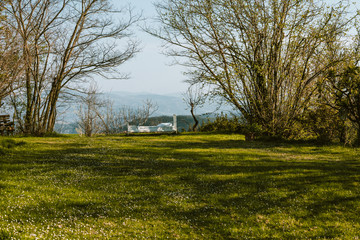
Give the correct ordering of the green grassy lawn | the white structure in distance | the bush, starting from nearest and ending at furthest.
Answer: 1. the green grassy lawn
2. the bush
3. the white structure in distance

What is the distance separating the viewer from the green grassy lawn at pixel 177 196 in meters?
7.41

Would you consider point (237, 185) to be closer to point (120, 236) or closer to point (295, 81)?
point (120, 236)

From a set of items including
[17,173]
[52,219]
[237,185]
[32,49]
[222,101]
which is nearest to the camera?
[52,219]

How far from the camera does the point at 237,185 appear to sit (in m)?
11.1

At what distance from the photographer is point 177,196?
32.4 feet

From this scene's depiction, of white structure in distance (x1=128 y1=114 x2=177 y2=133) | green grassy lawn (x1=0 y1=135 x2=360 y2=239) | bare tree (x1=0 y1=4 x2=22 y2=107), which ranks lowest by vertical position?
green grassy lawn (x1=0 y1=135 x2=360 y2=239)

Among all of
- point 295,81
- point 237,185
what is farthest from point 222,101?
point 237,185

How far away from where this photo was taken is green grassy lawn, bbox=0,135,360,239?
24.3 ft

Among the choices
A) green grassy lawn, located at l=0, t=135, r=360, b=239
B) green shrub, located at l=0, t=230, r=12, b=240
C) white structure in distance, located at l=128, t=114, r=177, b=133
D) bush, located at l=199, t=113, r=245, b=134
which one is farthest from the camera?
white structure in distance, located at l=128, t=114, r=177, b=133

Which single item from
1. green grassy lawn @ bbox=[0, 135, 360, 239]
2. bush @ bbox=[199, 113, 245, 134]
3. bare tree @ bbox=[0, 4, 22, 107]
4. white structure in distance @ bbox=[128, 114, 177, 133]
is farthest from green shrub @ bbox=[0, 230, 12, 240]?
white structure in distance @ bbox=[128, 114, 177, 133]

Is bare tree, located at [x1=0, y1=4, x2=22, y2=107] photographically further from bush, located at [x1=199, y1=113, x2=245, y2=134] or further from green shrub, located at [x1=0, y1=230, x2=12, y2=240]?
bush, located at [x1=199, y1=113, x2=245, y2=134]

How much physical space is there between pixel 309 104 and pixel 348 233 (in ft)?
51.1

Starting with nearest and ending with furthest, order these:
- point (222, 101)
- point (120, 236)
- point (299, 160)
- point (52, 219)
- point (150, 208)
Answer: point (120, 236) → point (52, 219) → point (150, 208) → point (299, 160) → point (222, 101)

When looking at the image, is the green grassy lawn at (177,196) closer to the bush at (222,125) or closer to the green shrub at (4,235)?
the green shrub at (4,235)
